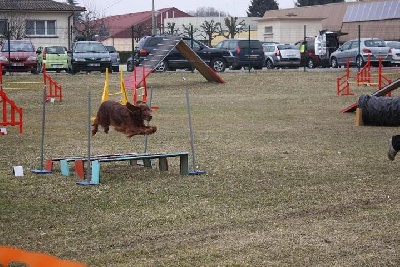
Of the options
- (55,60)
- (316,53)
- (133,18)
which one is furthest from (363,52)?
(133,18)

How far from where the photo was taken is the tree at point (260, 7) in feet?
309

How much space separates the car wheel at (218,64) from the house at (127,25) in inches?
1169

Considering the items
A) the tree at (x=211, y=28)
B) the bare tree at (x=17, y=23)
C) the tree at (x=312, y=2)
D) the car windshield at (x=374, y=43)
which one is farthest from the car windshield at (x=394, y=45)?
the tree at (x=312, y=2)

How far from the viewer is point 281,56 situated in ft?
137

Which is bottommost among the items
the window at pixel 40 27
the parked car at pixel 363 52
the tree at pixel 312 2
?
the parked car at pixel 363 52

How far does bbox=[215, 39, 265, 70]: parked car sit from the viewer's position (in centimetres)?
3859

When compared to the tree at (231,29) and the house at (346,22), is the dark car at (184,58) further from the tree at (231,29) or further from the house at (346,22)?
the tree at (231,29)

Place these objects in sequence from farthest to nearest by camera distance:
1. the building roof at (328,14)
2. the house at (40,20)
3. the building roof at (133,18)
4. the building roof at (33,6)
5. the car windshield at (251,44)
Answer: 1. the building roof at (133,18)
2. the building roof at (328,14)
3. the building roof at (33,6)
4. the house at (40,20)
5. the car windshield at (251,44)

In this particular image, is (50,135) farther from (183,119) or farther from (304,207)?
(304,207)

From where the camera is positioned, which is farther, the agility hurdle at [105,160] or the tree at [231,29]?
the tree at [231,29]

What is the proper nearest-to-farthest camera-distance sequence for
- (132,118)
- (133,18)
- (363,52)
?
(132,118) → (363,52) → (133,18)

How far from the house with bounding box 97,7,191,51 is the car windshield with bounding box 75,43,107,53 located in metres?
29.7

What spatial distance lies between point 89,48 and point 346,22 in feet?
105

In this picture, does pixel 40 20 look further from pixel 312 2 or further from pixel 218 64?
pixel 312 2
